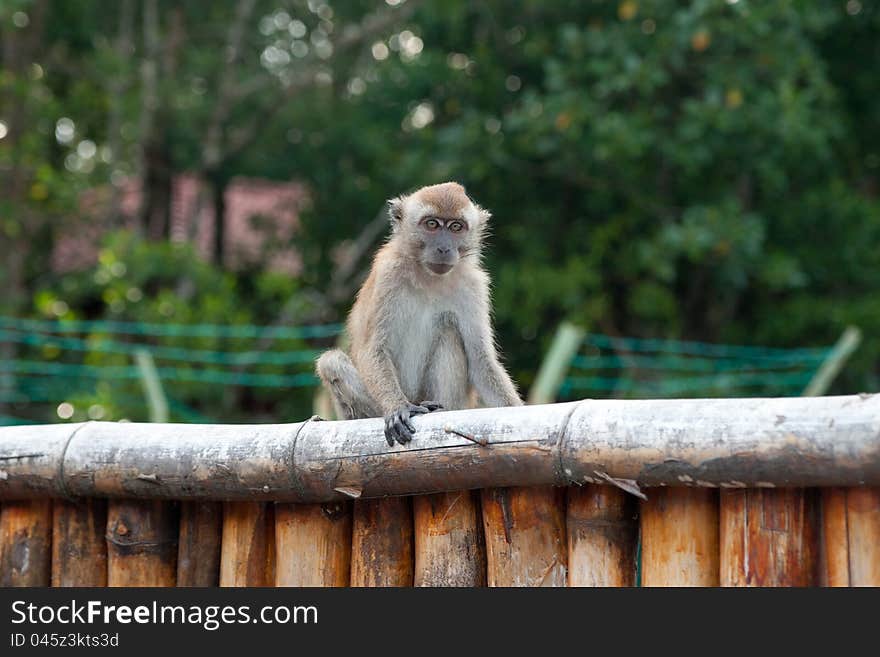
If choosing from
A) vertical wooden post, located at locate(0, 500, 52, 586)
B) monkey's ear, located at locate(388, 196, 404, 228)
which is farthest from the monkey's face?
vertical wooden post, located at locate(0, 500, 52, 586)

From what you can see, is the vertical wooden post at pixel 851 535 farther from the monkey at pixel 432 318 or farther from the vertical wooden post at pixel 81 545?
the vertical wooden post at pixel 81 545

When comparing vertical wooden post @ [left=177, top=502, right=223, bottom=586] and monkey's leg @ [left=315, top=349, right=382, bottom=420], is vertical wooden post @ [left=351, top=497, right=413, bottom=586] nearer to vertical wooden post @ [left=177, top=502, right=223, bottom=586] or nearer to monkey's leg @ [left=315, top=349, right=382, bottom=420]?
vertical wooden post @ [left=177, top=502, right=223, bottom=586]

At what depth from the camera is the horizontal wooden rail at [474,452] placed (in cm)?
297

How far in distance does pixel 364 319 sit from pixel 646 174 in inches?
330

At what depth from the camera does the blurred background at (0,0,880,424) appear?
39.4 ft

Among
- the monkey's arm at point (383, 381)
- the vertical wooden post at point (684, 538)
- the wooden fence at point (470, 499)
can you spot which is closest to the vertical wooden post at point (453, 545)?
the wooden fence at point (470, 499)

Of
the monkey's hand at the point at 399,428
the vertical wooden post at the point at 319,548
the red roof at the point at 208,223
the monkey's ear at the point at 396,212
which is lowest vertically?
the vertical wooden post at the point at 319,548

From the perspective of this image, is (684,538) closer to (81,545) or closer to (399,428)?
(399,428)

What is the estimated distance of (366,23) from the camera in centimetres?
1391

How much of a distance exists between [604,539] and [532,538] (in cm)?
24

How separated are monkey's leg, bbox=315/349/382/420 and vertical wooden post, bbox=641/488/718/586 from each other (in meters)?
2.08

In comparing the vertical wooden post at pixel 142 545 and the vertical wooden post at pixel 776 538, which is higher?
the vertical wooden post at pixel 142 545

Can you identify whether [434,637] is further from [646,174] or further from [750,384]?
[646,174]

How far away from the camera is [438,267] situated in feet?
18.4
